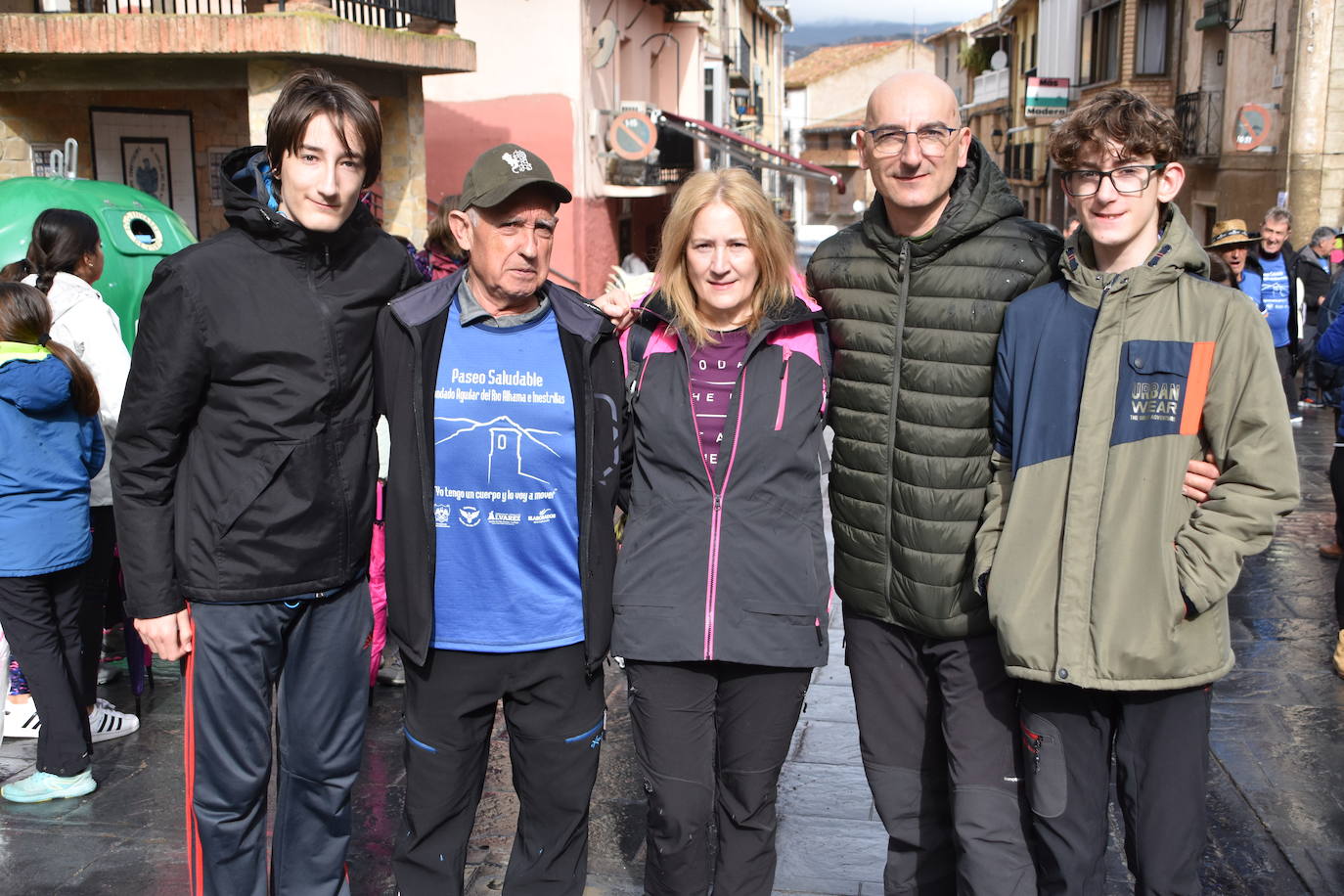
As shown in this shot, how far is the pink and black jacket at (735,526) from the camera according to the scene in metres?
2.97

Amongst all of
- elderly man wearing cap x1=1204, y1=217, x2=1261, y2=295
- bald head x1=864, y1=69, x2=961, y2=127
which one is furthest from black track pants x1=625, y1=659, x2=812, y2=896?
elderly man wearing cap x1=1204, y1=217, x2=1261, y2=295

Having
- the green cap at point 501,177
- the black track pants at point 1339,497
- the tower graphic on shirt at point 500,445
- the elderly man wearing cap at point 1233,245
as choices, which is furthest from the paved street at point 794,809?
the elderly man wearing cap at point 1233,245

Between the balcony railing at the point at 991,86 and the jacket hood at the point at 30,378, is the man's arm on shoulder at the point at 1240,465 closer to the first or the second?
the jacket hood at the point at 30,378

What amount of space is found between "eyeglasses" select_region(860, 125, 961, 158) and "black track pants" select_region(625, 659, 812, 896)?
1259mm

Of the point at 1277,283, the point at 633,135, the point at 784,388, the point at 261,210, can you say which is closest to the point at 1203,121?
the point at 633,135

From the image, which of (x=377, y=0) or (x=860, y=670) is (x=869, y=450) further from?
(x=377, y=0)

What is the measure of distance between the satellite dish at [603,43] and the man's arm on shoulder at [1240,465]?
15.9 metres

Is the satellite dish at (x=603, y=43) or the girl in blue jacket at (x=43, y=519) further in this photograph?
the satellite dish at (x=603, y=43)

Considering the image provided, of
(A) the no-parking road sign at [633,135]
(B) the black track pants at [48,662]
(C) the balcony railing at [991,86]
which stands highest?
(C) the balcony railing at [991,86]

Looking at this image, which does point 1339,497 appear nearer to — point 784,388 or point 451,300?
point 784,388

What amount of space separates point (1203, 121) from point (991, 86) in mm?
23011

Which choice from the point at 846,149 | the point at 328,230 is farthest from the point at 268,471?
the point at 846,149

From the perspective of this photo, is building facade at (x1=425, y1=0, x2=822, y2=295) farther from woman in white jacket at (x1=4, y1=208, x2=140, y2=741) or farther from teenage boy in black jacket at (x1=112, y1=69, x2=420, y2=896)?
teenage boy in black jacket at (x1=112, y1=69, x2=420, y2=896)

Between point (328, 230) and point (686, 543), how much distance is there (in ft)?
3.62
